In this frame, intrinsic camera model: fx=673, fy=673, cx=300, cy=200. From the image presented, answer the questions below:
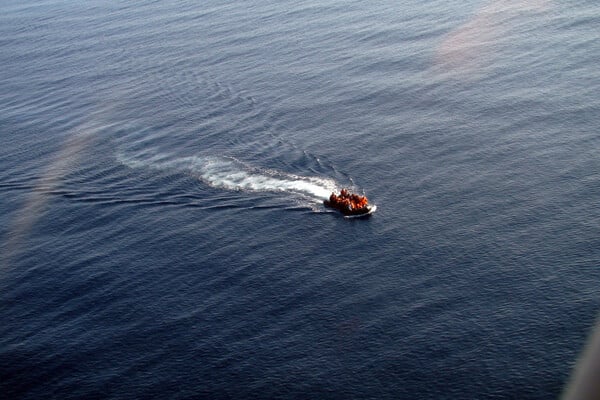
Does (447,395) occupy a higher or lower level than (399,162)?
lower

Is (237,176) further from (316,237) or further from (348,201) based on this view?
(316,237)

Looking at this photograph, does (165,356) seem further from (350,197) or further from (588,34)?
(588,34)

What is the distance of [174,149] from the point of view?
508ft

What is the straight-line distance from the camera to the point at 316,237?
117 m

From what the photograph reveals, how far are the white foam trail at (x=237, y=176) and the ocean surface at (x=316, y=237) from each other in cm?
57

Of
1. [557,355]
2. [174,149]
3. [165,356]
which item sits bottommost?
[557,355]

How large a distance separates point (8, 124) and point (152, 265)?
9297 cm

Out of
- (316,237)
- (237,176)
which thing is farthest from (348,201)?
(237,176)

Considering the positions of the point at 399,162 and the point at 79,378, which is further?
the point at 399,162

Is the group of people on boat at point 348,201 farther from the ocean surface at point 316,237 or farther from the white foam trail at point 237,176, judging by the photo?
the white foam trail at point 237,176

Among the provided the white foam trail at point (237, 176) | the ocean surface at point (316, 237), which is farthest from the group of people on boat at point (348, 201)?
the white foam trail at point (237, 176)

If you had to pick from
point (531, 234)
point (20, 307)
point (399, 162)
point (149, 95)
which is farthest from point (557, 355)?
point (149, 95)

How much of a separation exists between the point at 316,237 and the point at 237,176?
27.8 m

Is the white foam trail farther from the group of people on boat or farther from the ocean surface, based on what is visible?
the group of people on boat
